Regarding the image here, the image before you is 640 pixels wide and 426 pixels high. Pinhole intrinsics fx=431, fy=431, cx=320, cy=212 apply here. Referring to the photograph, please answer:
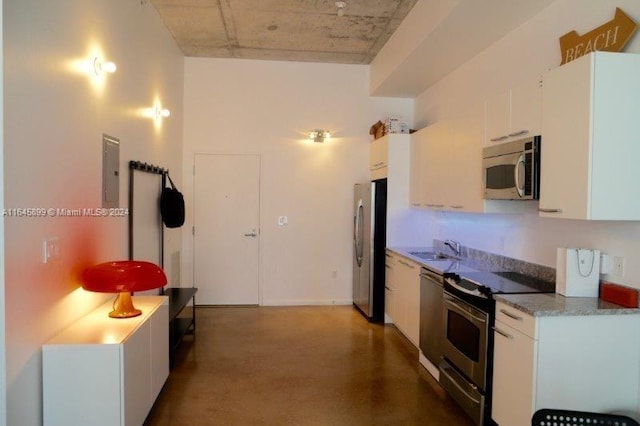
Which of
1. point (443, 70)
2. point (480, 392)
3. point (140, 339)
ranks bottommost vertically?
point (480, 392)

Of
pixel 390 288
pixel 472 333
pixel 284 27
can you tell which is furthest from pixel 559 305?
pixel 284 27

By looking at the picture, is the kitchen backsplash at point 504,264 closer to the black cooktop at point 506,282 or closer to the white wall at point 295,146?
the black cooktop at point 506,282

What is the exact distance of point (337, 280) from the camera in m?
6.02

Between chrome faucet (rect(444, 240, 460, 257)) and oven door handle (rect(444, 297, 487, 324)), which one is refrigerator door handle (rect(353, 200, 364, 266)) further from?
oven door handle (rect(444, 297, 487, 324))

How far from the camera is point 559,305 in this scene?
2377 millimetres

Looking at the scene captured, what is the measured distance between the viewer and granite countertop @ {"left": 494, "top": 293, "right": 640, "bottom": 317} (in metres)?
2.27

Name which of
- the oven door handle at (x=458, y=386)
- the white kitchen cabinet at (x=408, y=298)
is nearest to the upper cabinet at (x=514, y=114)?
the white kitchen cabinet at (x=408, y=298)

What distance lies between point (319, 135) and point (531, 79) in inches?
121

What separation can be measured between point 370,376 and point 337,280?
2389mm

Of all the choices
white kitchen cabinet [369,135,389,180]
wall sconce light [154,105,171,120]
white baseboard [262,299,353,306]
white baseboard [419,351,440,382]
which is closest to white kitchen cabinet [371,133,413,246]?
white kitchen cabinet [369,135,389,180]

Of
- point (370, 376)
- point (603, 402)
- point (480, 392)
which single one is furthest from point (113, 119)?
point (603, 402)

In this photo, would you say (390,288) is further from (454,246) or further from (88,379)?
(88,379)

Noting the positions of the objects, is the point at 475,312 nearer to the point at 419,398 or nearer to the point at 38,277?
the point at 419,398

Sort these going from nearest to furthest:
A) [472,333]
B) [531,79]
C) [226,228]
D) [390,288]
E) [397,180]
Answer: [472,333] < [531,79] < [390,288] < [397,180] < [226,228]
